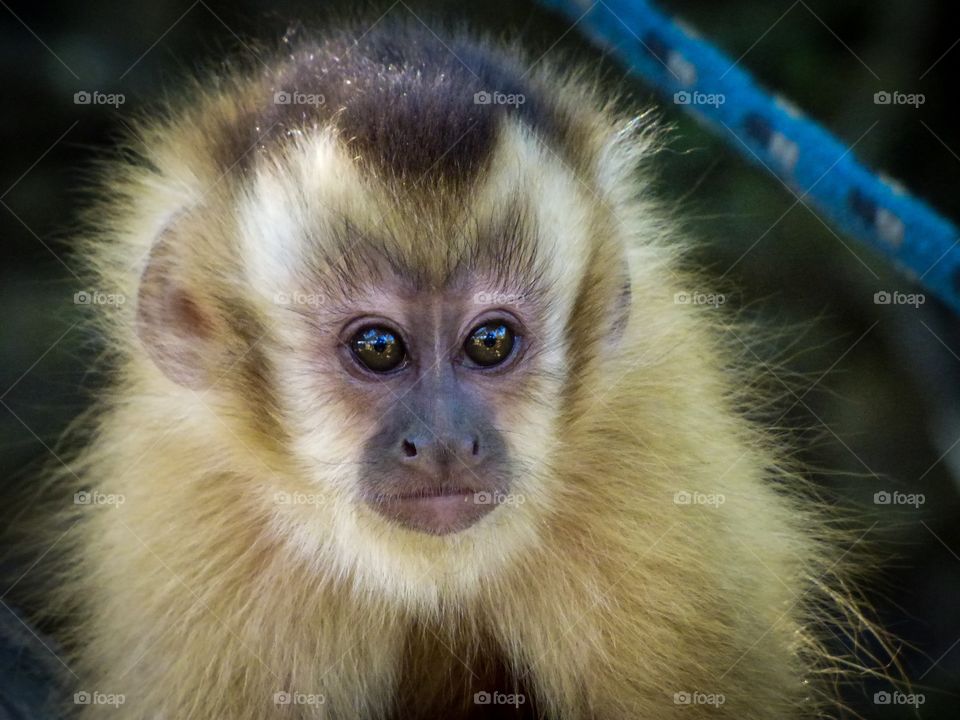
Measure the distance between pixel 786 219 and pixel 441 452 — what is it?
1.76m

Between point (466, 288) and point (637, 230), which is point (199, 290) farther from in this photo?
point (637, 230)

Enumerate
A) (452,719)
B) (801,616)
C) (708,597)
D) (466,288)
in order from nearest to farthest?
(466,288) < (708,597) < (452,719) < (801,616)

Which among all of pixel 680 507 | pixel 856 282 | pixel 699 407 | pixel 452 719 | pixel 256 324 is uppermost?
pixel 856 282

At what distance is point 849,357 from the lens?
3783 millimetres

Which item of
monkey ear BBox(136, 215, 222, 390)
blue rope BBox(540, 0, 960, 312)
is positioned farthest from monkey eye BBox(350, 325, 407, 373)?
blue rope BBox(540, 0, 960, 312)

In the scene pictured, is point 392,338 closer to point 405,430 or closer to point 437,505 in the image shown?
point 405,430

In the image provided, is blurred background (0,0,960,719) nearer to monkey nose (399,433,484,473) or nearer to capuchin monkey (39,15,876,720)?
capuchin monkey (39,15,876,720)

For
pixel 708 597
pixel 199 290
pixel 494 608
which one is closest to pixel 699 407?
pixel 708 597

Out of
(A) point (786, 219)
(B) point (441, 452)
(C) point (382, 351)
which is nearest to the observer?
(B) point (441, 452)

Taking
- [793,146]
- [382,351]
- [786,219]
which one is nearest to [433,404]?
[382,351]

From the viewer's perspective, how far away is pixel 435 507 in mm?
2355

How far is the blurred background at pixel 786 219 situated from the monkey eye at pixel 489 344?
47.0 inches

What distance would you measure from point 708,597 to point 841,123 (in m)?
1.71

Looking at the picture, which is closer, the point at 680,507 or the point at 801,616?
the point at 680,507
